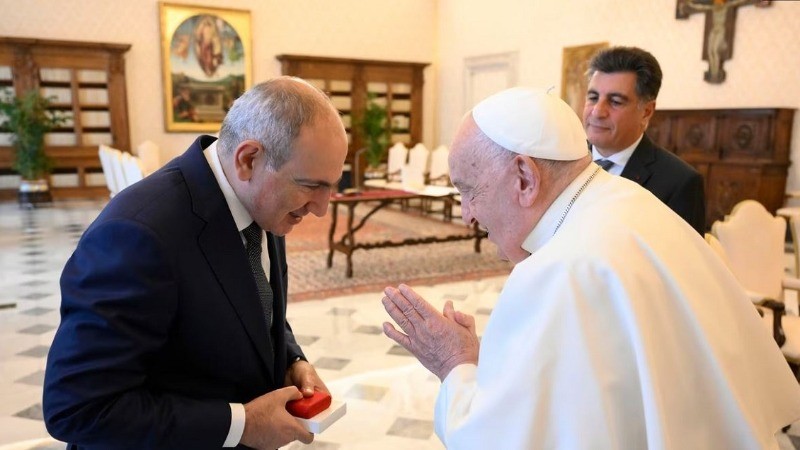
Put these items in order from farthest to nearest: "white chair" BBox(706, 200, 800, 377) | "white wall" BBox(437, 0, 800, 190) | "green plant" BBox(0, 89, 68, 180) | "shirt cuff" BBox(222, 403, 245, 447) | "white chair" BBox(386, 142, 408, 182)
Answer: "white chair" BBox(386, 142, 408, 182) → "green plant" BBox(0, 89, 68, 180) → "white wall" BBox(437, 0, 800, 190) → "white chair" BBox(706, 200, 800, 377) → "shirt cuff" BBox(222, 403, 245, 447)

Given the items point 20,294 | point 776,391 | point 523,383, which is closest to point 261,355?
point 523,383

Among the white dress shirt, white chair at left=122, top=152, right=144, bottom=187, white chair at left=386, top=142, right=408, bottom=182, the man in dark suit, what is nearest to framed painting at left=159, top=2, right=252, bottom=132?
white chair at left=386, top=142, right=408, bottom=182

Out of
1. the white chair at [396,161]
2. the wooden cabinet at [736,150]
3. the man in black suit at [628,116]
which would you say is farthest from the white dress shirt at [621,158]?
the white chair at [396,161]

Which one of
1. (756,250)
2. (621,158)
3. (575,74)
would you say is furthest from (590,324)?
(575,74)

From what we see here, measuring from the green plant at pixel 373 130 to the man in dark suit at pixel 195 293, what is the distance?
11655mm

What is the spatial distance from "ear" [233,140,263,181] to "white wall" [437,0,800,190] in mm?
8302

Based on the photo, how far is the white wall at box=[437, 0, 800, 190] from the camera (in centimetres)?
788

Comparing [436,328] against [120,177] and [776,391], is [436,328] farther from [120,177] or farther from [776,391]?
[120,177]

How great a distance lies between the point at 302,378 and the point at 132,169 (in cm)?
605

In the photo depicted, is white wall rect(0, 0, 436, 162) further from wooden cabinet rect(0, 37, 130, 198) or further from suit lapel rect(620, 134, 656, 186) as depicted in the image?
suit lapel rect(620, 134, 656, 186)

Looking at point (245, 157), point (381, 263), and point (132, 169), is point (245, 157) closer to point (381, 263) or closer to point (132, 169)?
point (381, 263)

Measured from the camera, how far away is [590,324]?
3.68 ft

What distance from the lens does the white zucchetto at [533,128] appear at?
1.30 meters

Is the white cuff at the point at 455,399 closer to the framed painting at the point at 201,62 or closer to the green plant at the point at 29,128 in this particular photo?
the green plant at the point at 29,128
